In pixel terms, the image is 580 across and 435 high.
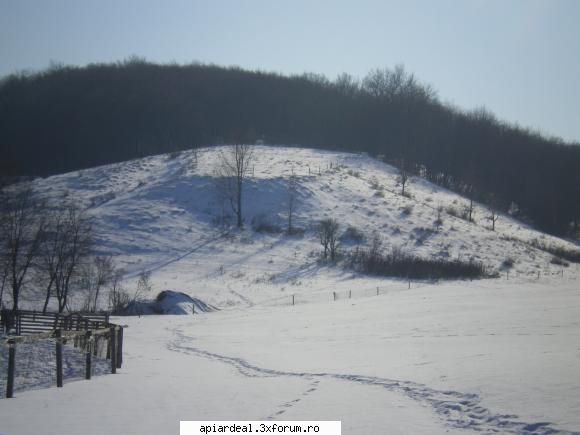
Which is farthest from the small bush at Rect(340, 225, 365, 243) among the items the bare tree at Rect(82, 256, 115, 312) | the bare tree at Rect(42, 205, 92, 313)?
the bare tree at Rect(42, 205, 92, 313)

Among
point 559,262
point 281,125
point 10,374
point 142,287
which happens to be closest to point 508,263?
point 559,262

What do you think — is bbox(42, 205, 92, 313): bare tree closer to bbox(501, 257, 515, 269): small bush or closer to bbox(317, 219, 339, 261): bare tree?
bbox(317, 219, 339, 261): bare tree

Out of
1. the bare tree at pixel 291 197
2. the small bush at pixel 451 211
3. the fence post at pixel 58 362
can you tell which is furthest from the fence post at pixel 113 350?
the small bush at pixel 451 211

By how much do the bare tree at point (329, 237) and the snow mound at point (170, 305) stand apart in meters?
18.0

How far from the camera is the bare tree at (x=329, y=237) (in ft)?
171

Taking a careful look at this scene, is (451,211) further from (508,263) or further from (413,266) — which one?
(413,266)

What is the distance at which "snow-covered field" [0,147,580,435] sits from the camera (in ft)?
31.3

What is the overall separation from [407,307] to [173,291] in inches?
679

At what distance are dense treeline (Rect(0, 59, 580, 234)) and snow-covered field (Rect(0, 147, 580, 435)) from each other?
106ft

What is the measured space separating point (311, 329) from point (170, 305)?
15255 millimetres

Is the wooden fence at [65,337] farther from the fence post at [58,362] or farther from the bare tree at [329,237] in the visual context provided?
the bare tree at [329,237]

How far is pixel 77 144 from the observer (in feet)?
331

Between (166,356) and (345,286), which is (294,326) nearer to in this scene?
(166,356)

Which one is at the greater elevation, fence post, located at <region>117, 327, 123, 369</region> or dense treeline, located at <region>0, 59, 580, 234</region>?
dense treeline, located at <region>0, 59, 580, 234</region>
